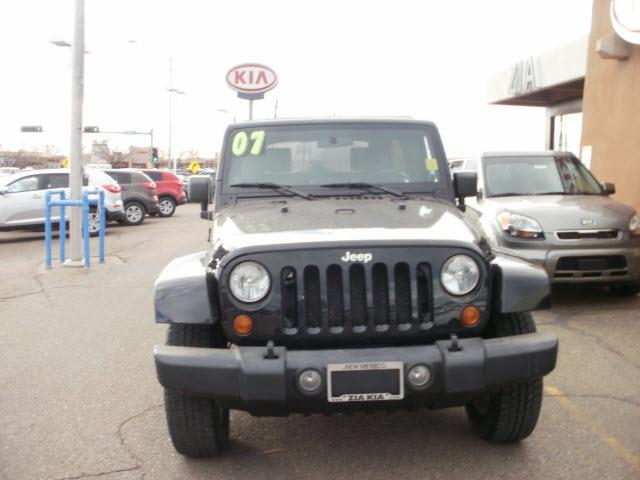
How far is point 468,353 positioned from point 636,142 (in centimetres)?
1180

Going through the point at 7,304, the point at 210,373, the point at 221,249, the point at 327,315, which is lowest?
the point at 7,304

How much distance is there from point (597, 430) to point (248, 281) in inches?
87.9

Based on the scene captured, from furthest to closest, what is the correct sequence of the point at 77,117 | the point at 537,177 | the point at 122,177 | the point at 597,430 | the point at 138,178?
the point at 138,178 → the point at 122,177 → the point at 77,117 → the point at 537,177 → the point at 597,430

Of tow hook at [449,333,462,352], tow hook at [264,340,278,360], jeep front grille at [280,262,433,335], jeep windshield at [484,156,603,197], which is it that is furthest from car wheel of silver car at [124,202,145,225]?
tow hook at [449,333,462,352]

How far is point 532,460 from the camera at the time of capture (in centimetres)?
374

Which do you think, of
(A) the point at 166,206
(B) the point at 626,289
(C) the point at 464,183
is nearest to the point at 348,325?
(C) the point at 464,183

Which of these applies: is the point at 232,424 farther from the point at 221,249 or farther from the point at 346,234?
the point at 346,234

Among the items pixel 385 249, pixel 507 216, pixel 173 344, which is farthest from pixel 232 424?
pixel 507 216

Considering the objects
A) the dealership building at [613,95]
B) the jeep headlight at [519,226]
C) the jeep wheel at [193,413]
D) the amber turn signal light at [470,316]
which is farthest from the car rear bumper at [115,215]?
the amber turn signal light at [470,316]

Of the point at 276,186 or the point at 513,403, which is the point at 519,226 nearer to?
the point at 276,186

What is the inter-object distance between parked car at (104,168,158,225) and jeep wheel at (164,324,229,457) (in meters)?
17.8

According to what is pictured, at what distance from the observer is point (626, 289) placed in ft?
27.2

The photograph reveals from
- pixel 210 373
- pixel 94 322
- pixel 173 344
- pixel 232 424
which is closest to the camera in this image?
pixel 210 373

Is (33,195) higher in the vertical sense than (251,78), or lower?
lower
